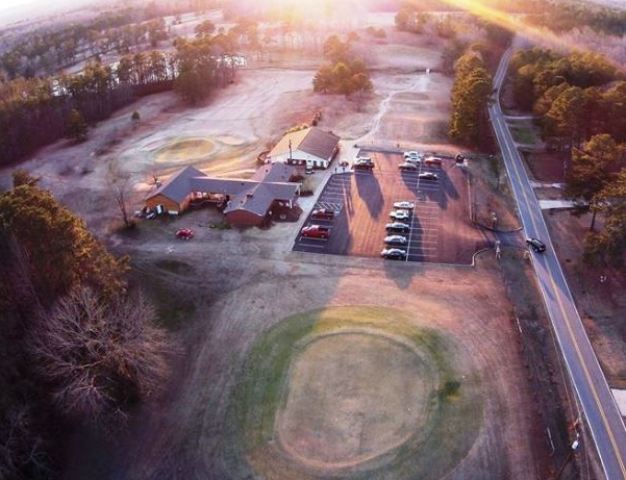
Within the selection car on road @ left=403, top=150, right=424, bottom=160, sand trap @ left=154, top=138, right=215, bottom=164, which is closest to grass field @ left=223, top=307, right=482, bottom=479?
car on road @ left=403, top=150, right=424, bottom=160

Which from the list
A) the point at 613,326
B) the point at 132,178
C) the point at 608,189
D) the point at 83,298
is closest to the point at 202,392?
the point at 83,298

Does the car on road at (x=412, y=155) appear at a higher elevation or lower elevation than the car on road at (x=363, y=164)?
higher

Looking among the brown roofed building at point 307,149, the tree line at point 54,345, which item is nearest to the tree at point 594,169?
the brown roofed building at point 307,149

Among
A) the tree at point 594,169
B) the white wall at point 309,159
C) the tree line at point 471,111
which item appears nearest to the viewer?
the tree at point 594,169

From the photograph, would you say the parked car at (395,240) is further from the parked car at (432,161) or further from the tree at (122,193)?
the tree at (122,193)

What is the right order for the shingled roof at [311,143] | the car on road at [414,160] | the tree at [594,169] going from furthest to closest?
the car on road at [414,160] < the shingled roof at [311,143] < the tree at [594,169]

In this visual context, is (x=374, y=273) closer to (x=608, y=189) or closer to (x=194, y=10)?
(x=608, y=189)

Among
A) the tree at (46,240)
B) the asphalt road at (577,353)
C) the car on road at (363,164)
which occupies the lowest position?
the asphalt road at (577,353)

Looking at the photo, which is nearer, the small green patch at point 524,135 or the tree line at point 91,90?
the small green patch at point 524,135
